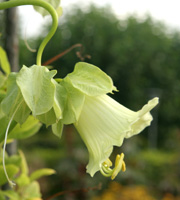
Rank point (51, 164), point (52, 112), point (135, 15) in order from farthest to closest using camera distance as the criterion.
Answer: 1. point (135, 15)
2. point (51, 164)
3. point (52, 112)

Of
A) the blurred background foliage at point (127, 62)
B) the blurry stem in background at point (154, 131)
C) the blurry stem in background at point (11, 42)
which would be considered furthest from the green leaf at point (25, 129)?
the blurry stem in background at point (154, 131)

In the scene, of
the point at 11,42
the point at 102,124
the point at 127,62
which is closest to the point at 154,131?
the point at 127,62

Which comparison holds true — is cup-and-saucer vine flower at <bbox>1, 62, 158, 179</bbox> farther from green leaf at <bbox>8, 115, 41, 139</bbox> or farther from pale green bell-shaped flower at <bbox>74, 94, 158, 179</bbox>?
green leaf at <bbox>8, 115, 41, 139</bbox>

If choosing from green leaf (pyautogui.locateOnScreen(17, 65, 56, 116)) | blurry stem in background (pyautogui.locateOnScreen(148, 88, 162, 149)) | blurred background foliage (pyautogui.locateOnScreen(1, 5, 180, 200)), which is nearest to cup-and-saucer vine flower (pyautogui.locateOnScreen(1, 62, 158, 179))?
green leaf (pyautogui.locateOnScreen(17, 65, 56, 116))

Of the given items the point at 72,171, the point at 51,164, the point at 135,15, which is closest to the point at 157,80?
the point at 135,15

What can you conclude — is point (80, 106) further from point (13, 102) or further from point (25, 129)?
point (25, 129)

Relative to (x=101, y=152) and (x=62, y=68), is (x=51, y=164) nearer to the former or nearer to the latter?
(x=62, y=68)
